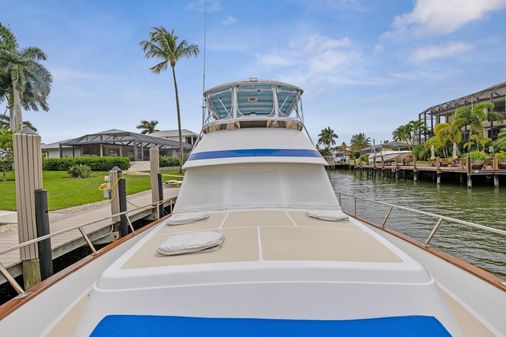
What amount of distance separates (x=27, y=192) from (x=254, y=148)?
360 cm

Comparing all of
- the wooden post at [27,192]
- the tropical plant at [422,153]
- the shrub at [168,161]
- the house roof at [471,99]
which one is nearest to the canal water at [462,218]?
the wooden post at [27,192]

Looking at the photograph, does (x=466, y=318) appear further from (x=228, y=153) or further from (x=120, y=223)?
(x=120, y=223)

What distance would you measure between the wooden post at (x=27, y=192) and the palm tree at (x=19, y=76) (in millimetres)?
30386

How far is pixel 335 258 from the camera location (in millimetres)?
2252

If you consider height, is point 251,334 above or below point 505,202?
above

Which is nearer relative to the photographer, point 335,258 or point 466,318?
point 335,258

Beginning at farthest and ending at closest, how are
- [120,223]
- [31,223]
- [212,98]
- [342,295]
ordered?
[120,223]
[212,98]
[31,223]
[342,295]

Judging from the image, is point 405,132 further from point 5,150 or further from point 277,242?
point 277,242

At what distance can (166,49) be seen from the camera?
82.9 feet

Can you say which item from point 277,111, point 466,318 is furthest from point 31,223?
point 466,318

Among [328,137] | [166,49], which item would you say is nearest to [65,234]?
[166,49]

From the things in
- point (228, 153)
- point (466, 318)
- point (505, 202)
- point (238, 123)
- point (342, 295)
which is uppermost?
point (238, 123)

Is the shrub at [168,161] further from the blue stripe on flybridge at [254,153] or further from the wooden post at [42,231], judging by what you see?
the blue stripe on flybridge at [254,153]

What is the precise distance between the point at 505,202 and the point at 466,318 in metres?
16.7
